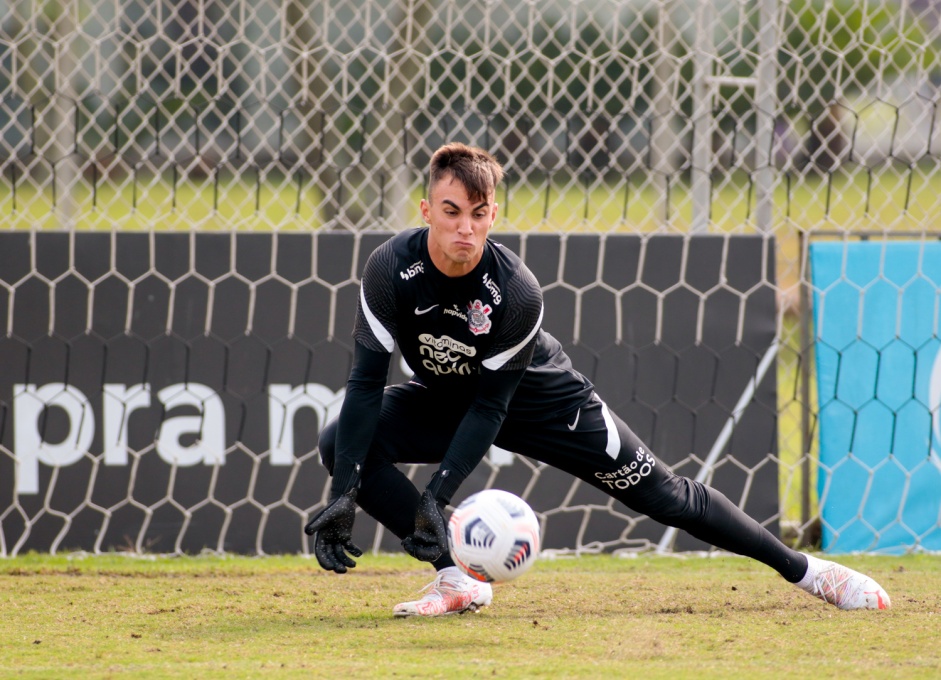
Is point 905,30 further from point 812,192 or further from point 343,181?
point 343,181

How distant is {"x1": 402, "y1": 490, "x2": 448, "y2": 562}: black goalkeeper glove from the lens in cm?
379

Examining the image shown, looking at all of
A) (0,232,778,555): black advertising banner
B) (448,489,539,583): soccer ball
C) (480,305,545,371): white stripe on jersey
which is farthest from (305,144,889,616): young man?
(0,232,778,555): black advertising banner

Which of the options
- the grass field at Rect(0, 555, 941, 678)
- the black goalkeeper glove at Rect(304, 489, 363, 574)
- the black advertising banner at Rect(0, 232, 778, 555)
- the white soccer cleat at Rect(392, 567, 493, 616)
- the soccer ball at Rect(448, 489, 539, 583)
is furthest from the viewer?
the black advertising banner at Rect(0, 232, 778, 555)

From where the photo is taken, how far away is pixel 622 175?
5648 mm

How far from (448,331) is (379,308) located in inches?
10.0

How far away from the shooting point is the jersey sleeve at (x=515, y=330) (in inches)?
152

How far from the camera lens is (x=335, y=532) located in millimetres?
3850

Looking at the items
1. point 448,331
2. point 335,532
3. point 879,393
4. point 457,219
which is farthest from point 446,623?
point 879,393

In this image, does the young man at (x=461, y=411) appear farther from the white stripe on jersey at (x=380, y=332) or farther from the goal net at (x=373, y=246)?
the goal net at (x=373, y=246)

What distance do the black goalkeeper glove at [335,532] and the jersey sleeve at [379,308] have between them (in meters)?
0.52

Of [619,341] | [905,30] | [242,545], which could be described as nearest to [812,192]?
[905,30]

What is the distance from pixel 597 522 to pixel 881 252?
6.28 feet

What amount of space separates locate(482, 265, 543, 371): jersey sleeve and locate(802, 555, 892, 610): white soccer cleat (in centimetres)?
140

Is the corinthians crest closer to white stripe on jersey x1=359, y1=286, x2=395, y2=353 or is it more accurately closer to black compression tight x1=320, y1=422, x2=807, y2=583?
white stripe on jersey x1=359, y1=286, x2=395, y2=353
